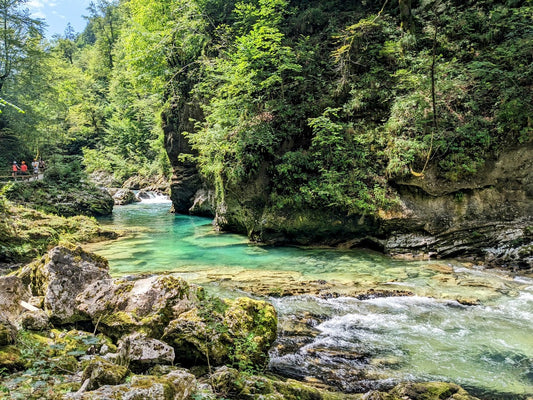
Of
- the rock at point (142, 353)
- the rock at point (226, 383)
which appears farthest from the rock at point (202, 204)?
the rock at point (226, 383)

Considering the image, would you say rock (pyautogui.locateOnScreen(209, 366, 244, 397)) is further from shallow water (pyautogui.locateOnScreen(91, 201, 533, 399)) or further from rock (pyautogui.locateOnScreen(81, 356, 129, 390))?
shallow water (pyautogui.locateOnScreen(91, 201, 533, 399))

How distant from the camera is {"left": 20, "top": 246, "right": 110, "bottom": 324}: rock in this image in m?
4.72

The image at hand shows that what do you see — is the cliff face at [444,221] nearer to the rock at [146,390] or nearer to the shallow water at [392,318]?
the shallow water at [392,318]

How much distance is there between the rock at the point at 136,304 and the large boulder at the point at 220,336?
219mm

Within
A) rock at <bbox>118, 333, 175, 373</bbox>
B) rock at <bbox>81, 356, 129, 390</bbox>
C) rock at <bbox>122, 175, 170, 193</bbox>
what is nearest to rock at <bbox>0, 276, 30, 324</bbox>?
rock at <bbox>118, 333, 175, 373</bbox>

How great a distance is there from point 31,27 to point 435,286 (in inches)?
1045

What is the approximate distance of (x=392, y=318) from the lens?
6.36 meters

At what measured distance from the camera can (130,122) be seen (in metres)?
37.5

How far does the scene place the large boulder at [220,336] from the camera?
422cm

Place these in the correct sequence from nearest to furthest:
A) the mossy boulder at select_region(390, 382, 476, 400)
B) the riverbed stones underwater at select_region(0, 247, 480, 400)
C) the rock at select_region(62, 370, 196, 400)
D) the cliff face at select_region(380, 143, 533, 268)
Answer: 1. the rock at select_region(62, 370, 196, 400)
2. the riverbed stones underwater at select_region(0, 247, 480, 400)
3. the mossy boulder at select_region(390, 382, 476, 400)
4. the cliff face at select_region(380, 143, 533, 268)

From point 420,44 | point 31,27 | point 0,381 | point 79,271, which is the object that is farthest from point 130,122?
point 0,381

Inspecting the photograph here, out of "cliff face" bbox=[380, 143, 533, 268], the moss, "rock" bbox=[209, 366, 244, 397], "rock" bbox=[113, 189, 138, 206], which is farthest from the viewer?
"rock" bbox=[113, 189, 138, 206]

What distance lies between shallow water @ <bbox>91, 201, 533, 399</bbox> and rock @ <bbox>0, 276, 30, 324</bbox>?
3642 mm

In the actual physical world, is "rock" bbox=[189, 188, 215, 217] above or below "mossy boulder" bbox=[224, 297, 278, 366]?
above
